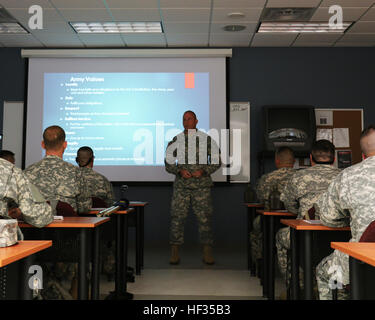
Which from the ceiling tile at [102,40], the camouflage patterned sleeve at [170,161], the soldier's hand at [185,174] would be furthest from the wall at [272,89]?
the ceiling tile at [102,40]

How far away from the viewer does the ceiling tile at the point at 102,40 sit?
219 inches

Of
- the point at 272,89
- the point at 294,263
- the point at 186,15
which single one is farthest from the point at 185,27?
the point at 294,263

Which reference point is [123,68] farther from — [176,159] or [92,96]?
[176,159]

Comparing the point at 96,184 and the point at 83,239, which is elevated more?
the point at 96,184

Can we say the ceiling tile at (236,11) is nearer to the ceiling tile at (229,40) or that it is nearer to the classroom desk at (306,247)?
the ceiling tile at (229,40)

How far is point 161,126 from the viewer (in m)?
5.89

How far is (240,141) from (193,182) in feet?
5.05

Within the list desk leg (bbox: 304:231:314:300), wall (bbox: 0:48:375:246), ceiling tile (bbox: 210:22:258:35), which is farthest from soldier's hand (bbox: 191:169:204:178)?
desk leg (bbox: 304:231:314:300)

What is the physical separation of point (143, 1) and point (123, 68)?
1640 mm

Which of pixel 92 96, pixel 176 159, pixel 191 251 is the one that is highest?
pixel 92 96

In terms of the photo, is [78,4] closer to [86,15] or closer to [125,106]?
[86,15]

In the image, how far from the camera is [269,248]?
313 centimetres

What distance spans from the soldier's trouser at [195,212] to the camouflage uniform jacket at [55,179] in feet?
7.19
